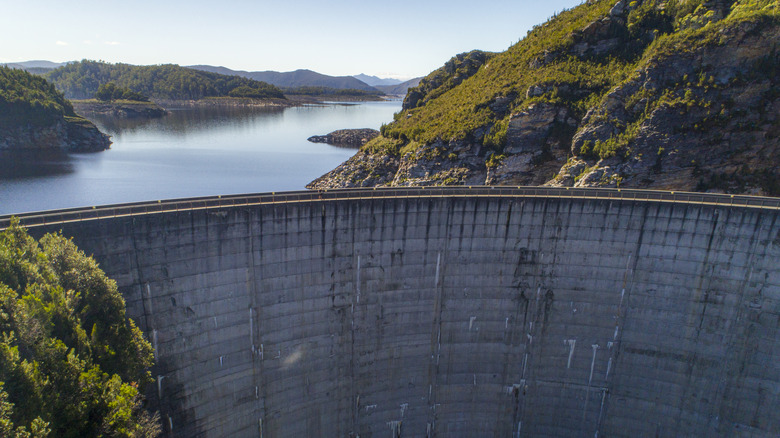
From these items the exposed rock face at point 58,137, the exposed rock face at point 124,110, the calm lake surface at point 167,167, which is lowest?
the calm lake surface at point 167,167

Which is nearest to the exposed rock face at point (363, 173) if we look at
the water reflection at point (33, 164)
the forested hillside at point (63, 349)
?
the water reflection at point (33, 164)

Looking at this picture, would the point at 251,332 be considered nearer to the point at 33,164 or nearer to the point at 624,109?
the point at 624,109

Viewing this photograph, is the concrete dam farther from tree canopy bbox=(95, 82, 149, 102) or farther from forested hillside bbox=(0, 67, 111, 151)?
tree canopy bbox=(95, 82, 149, 102)

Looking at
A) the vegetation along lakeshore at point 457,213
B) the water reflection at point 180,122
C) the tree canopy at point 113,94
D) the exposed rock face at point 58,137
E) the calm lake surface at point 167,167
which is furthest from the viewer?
the tree canopy at point 113,94

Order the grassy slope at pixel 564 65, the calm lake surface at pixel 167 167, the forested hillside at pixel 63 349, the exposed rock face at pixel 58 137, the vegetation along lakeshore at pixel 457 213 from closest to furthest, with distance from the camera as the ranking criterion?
the forested hillside at pixel 63 349, the vegetation along lakeshore at pixel 457 213, the grassy slope at pixel 564 65, the calm lake surface at pixel 167 167, the exposed rock face at pixel 58 137

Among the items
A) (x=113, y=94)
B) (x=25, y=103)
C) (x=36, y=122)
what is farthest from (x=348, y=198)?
(x=113, y=94)

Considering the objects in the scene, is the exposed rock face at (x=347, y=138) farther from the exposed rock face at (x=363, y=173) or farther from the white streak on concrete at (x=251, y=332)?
the white streak on concrete at (x=251, y=332)

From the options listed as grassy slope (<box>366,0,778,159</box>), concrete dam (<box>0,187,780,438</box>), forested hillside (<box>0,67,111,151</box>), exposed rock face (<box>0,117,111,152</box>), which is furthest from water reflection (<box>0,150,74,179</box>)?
concrete dam (<box>0,187,780,438</box>)

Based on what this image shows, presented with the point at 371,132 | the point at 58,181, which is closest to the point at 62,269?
the point at 58,181
